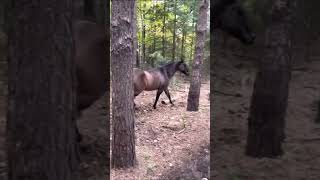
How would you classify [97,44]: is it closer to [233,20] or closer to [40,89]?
[40,89]

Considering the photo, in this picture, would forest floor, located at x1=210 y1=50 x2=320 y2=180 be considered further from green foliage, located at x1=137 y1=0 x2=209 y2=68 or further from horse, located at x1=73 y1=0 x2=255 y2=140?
green foliage, located at x1=137 y1=0 x2=209 y2=68

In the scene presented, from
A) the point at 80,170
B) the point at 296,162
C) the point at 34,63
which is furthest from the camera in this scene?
the point at 296,162

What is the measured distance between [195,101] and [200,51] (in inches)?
48.4

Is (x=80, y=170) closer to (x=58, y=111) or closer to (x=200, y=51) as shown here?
(x=58, y=111)

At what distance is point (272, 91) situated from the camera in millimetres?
2041

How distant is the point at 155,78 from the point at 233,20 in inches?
338

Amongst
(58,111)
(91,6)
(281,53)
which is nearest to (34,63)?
(58,111)

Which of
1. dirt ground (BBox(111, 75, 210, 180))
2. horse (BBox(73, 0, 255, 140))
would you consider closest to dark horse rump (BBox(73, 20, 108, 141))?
horse (BBox(73, 0, 255, 140))

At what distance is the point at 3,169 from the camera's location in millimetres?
1914

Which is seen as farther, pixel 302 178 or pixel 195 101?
pixel 195 101

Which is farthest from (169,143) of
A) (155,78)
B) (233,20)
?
(233,20)

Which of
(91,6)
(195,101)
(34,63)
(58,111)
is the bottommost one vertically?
(195,101)

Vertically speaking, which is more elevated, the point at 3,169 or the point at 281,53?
the point at 281,53

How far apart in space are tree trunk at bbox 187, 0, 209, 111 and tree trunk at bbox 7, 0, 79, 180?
7.33 m
